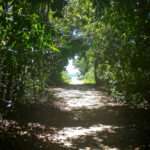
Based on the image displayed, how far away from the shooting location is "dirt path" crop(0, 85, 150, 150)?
9.66m

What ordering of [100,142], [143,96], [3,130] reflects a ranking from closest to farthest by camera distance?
[100,142] → [3,130] → [143,96]

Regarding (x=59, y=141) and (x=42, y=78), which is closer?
(x=59, y=141)

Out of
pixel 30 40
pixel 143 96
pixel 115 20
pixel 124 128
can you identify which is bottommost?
pixel 124 128

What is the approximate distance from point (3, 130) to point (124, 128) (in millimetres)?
4210

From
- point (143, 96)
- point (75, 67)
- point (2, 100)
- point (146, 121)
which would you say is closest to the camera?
point (2, 100)

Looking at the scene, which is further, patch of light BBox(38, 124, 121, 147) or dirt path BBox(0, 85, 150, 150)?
patch of light BBox(38, 124, 121, 147)

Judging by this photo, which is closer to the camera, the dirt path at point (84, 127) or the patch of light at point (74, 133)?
the dirt path at point (84, 127)

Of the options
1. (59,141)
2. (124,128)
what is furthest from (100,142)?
(124,128)

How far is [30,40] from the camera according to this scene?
8.03 metres

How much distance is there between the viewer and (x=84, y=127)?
12594mm

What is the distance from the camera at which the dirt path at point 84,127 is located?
966cm

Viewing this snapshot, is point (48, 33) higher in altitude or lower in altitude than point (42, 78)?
higher

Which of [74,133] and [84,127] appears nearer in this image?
[74,133]

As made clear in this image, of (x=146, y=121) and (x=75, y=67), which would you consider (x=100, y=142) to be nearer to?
(x=146, y=121)
